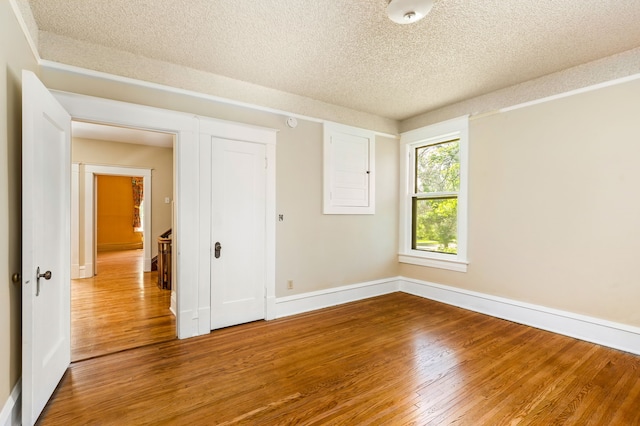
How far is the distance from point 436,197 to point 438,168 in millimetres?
421

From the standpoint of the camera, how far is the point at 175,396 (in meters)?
2.08

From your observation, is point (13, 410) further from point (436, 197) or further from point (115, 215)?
point (115, 215)

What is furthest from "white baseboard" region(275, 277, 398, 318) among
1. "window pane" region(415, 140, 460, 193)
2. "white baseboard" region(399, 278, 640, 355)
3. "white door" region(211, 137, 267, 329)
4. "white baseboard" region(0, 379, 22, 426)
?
"white baseboard" region(0, 379, 22, 426)

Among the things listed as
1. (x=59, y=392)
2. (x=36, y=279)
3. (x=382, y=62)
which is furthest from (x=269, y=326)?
(x=382, y=62)

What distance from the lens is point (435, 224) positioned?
443cm

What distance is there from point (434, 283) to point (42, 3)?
490cm

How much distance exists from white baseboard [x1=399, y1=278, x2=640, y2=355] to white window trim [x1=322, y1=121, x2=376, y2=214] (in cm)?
148

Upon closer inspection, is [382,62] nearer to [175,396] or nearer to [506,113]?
[506,113]

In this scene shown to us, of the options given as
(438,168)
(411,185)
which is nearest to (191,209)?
(411,185)

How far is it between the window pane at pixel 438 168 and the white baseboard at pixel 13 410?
15.0ft

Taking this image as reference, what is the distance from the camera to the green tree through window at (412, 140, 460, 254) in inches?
165

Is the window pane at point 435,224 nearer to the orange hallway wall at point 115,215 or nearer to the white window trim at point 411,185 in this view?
the white window trim at point 411,185

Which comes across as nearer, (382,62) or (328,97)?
(382,62)

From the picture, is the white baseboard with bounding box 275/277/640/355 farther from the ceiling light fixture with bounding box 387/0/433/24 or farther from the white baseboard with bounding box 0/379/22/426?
the ceiling light fixture with bounding box 387/0/433/24
